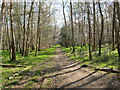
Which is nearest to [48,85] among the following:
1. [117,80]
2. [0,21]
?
[117,80]

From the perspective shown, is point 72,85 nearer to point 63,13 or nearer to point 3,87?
point 3,87

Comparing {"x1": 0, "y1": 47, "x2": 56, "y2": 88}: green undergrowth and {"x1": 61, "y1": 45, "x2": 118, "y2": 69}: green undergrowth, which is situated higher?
{"x1": 61, "y1": 45, "x2": 118, "y2": 69}: green undergrowth

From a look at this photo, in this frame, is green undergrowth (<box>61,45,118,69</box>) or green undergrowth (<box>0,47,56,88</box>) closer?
green undergrowth (<box>0,47,56,88</box>)

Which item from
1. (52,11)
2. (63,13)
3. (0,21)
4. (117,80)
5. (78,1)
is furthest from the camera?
(63,13)

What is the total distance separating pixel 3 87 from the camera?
590 centimetres

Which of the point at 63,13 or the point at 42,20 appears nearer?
the point at 42,20

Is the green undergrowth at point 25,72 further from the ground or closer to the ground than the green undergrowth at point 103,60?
closer to the ground

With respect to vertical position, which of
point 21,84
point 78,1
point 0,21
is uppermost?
point 78,1

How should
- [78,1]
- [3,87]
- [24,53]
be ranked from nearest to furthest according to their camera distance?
Answer: [3,87] → [78,1] → [24,53]

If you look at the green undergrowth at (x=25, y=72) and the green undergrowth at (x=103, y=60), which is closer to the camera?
the green undergrowth at (x=25, y=72)

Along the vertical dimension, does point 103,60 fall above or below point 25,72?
above

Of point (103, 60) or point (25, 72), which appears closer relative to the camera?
point (25, 72)

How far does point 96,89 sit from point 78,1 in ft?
47.5

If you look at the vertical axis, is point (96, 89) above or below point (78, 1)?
below
